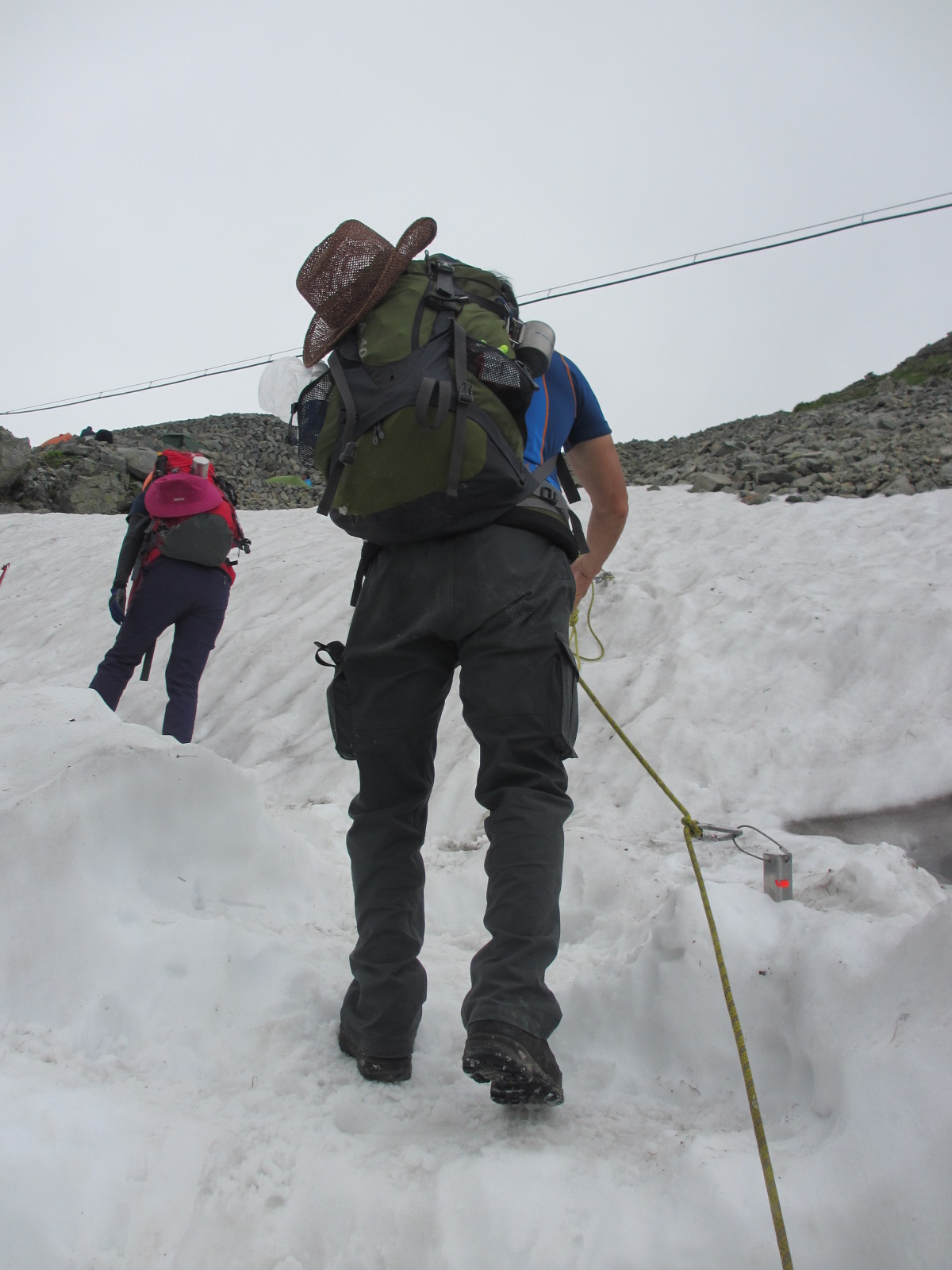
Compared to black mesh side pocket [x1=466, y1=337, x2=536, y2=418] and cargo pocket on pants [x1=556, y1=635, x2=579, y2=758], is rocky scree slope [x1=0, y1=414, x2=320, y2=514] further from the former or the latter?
cargo pocket on pants [x1=556, y1=635, x2=579, y2=758]

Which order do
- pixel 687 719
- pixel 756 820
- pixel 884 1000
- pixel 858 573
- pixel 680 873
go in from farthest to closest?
pixel 858 573
pixel 687 719
pixel 756 820
pixel 680 873
pixel 884 1000

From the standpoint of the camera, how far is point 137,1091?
1.77m

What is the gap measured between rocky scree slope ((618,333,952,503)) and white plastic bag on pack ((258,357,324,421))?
279 inches

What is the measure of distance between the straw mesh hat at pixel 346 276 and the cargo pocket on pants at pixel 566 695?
973mm

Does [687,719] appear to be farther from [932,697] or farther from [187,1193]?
[187,1193]

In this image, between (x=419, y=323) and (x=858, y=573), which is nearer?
(x=419, y=323)

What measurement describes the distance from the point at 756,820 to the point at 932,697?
1247 mm

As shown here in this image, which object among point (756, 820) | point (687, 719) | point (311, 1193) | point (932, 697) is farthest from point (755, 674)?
point (311, 1193)

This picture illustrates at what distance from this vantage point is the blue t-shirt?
216 cm

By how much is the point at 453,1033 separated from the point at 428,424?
157 centimetres

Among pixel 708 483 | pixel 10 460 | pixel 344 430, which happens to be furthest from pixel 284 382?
pixel 10 460

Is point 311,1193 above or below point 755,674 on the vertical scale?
above

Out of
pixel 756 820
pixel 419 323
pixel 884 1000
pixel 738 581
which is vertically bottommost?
pixel 756 820

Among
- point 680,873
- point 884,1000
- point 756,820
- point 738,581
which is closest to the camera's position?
point 884,1000
